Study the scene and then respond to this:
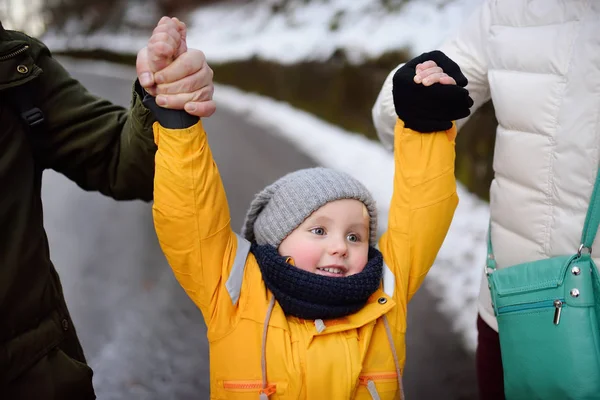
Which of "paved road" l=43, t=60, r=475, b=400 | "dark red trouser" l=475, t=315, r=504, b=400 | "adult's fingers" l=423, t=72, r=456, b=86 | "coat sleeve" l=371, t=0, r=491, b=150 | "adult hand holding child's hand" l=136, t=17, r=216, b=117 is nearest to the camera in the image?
"adult hand holding child's hand" l=136, t=17, r=216, b=117

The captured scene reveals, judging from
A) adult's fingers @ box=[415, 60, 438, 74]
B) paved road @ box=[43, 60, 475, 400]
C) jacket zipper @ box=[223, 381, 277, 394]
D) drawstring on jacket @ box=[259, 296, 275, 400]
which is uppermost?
adult's fingers @ box=[415, 60, 438, 74]

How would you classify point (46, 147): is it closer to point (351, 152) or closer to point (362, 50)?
point (351, 152)

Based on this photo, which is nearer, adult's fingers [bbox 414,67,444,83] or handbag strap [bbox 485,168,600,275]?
handbag strap [bbox 485,168,600,275]

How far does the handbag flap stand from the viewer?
1704 millimetres

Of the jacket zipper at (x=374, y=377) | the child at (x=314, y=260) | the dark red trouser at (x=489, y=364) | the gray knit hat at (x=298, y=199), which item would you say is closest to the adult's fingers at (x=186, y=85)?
the child at (x=314, y=260)

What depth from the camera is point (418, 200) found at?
1.91 m

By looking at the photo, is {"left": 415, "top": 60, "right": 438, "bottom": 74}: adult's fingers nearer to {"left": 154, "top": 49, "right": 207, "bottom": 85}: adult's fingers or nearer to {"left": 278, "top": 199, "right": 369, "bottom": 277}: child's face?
{"left": 278, "top": 199, "right": 369, "bottom": 277}: child's face

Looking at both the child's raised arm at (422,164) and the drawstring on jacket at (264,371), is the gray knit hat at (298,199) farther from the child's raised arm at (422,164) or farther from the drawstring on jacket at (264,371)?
the drawstring on jacket at (264,371)

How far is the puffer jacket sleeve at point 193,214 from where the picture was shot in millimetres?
1695

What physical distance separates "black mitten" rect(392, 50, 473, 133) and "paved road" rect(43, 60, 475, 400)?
157 cm

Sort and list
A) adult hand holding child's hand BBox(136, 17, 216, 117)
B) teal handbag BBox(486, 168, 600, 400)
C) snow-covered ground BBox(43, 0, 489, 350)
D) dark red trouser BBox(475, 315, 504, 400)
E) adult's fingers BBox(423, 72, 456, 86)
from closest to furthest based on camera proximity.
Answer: adult hand holding child's hand BBox(136, 17, 216, 117) < teal handbag BBox(486, 168, 600, 400) < adult's fingers BBox(423, 72, 456, 86) < dark red trouser BBox(475, 315, 504, 400) < snow-covered ground BBox(43, 0, 489, 350)

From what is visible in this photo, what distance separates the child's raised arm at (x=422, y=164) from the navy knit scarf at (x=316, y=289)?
146mm

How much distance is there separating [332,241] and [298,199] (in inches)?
6.6

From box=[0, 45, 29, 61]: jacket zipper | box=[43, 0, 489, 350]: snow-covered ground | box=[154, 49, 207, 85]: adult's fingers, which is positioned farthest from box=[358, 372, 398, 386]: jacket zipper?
box=[43, 0, 489, 350]: snow-covered ground
